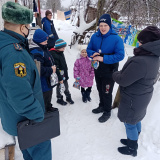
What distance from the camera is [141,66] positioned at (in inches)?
65.3

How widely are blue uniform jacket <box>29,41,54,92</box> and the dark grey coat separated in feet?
3.61

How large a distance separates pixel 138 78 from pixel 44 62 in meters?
1.51

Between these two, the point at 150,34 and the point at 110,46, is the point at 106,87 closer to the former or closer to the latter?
the point at 110,46

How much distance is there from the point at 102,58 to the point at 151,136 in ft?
5.15

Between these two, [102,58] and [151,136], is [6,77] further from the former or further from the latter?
[151,136]

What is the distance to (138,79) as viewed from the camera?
174 centimetres

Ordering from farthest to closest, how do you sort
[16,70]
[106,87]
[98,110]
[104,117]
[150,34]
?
[98,110]
[104,117]
[106,87]
[150,34]
[16,70]

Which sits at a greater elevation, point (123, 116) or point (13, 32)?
point (13, 32)

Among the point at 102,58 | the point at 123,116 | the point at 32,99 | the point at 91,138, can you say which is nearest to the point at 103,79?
the point at 102,58

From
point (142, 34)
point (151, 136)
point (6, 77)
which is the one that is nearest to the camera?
point (6, 77)

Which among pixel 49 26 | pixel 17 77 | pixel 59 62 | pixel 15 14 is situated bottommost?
pixel 59 62

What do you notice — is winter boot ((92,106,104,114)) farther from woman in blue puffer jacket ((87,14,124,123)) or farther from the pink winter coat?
the pink winter coat

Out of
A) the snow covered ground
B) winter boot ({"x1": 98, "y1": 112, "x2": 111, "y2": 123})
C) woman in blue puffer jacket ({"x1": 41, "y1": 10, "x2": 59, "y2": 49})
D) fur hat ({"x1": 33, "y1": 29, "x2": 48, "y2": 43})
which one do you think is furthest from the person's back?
woman in blue puffer jacket ({"x1": 41, "y1": 10, "x2": 59, "y2": 49})

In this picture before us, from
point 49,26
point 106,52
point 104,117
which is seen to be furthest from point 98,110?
point 49,26
